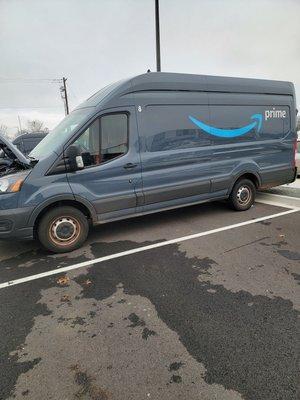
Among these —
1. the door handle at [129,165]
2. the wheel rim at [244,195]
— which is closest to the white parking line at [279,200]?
the wheel rim at [244,195]

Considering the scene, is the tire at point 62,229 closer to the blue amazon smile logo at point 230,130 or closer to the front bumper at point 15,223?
the front bumper at point 15,223

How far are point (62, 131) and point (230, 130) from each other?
3.29 m

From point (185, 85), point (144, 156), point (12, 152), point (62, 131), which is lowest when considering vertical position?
point (144, 156)

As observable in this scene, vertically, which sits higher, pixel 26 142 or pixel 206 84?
pixel 206 84

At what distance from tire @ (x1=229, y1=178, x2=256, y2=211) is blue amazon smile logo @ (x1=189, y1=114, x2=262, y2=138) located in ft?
3.35

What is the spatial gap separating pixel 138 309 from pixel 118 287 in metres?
0.57

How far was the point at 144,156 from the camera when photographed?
5.43 m

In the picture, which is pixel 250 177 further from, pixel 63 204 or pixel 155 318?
pixel 155 318

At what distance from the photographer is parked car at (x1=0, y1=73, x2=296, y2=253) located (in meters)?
4.78

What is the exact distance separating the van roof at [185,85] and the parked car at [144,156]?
2cm

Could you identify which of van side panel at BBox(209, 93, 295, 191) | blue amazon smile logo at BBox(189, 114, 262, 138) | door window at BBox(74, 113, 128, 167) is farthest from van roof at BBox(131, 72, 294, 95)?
door window at BBox(74, 113, 128, 167)

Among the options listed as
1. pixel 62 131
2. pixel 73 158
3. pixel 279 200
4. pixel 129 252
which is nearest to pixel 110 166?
pixel 73 158

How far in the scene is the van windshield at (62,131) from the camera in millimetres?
4977

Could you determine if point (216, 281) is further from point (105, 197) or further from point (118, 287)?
point (105, 197)
